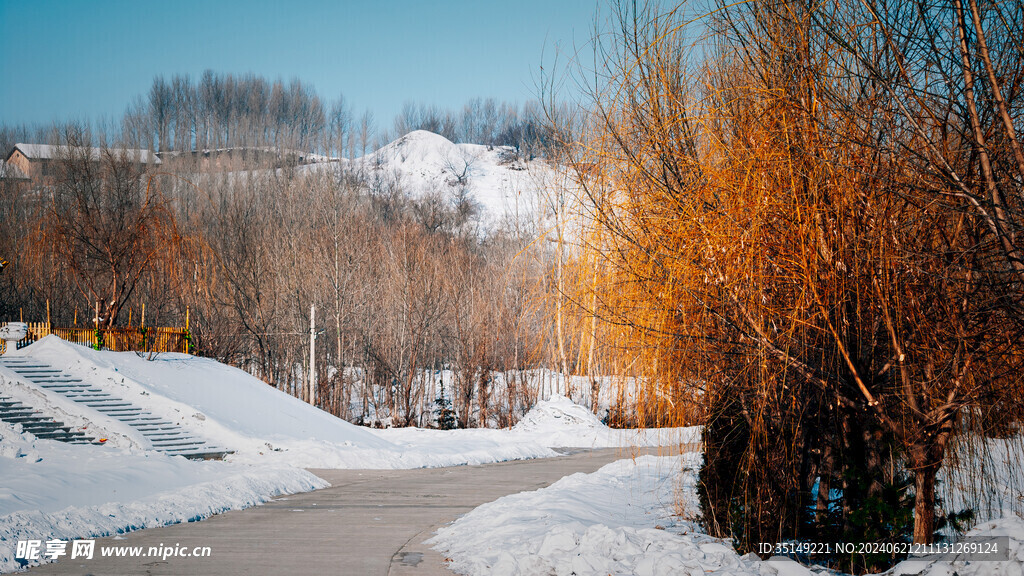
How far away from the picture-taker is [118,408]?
21312 millimetres

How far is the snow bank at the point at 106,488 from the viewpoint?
9.57 metres

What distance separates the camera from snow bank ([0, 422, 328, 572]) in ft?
31.4

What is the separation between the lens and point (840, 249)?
518 centimetres

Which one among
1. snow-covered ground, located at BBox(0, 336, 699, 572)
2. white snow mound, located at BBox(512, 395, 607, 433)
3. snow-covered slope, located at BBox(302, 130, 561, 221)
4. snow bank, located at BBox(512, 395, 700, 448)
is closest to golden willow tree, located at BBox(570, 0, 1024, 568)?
snow-covered ground, located at BBox(0, 336, 699, 572)

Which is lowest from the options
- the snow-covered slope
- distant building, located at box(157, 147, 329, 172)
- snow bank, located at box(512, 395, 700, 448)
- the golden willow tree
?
snow bank, located at box(512, 395, 700, 448)

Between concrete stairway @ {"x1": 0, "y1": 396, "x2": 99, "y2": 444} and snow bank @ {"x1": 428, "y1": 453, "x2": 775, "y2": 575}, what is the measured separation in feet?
44.7

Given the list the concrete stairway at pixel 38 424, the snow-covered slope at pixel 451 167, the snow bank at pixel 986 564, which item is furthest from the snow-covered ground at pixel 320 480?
the snow-covered slope at pixel 451 167

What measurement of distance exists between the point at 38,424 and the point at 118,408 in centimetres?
244

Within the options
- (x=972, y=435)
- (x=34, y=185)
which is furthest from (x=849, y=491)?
(x=34, y=185)

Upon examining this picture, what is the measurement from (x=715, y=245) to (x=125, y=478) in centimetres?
1278

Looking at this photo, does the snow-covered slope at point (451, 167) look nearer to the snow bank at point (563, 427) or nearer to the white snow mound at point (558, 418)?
the white snow mound at point (558, 418)

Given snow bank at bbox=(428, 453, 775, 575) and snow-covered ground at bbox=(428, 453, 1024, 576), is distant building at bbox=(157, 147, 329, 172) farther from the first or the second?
snow-covered ground at bbox=(428, 453, 1024, 576)

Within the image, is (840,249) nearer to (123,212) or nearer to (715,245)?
(715,245)

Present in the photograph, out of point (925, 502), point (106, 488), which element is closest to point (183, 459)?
point (106, 488)
